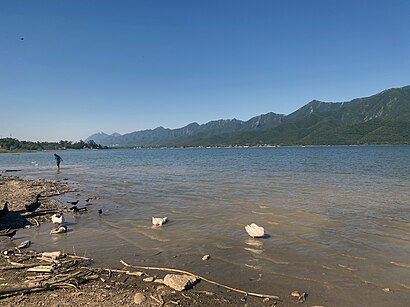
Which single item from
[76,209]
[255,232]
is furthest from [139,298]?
[76,209]

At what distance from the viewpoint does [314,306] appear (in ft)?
22.9

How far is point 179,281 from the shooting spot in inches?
314

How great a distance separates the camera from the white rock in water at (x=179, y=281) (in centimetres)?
776

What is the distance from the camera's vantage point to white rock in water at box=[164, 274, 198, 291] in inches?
306

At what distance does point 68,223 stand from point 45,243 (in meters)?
3.58

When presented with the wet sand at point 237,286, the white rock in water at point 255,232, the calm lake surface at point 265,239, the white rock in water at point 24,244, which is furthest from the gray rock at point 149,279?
the white rock in water at point 24,244

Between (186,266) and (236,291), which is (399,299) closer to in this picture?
(236,291)

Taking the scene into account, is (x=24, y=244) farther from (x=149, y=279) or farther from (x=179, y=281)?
(x=179, y=281)

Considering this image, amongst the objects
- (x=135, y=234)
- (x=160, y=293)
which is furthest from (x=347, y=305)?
(x=135, y=234)

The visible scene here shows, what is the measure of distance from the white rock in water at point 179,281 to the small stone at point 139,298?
88cm

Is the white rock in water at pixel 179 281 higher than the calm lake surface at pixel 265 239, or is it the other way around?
the white rock in water at pixel 179 281

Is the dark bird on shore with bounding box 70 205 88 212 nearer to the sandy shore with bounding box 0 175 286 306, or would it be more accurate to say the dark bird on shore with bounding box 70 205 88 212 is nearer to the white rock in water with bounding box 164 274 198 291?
the sandy shore with bounding box 0 175 286 306

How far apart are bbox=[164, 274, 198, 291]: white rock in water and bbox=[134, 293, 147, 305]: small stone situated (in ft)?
2.89

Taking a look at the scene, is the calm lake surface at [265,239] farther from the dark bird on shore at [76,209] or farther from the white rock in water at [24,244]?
the dark bird on shore at [76,209]
